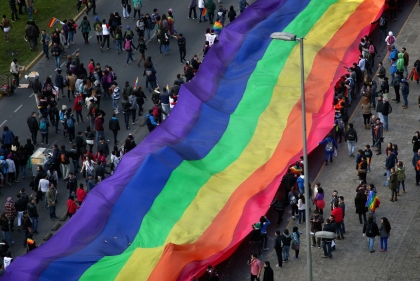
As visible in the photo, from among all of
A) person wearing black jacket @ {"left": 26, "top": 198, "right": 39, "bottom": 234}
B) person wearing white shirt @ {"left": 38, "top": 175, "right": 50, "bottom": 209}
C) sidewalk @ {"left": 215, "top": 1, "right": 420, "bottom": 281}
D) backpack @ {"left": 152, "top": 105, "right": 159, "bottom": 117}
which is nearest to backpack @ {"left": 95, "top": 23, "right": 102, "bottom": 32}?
backpack @ {"left": 152, "top": 105, "right": 159, "bottom": 117}

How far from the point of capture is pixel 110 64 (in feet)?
181

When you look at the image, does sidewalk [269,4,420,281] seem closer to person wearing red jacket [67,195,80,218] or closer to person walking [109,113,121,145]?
person wearing red jacket [67,195,80,218]

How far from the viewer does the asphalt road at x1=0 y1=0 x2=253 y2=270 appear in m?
49.7

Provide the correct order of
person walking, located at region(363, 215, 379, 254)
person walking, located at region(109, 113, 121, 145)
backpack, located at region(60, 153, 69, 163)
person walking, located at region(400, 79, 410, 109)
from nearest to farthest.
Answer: person walking, located at region(363, 215, 379, 254) → backpack, located at region(60, 153, 69, 163) → person walking, located at region(109, 113, 121, 145) → person walking, located at region(400, 79, 410, 109)

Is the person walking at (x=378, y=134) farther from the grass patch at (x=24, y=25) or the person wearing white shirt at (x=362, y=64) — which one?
the grass patch at (x=24, y=25)

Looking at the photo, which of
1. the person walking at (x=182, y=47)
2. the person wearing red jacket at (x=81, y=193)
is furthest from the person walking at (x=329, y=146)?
the person walking at (x=182, y=47)

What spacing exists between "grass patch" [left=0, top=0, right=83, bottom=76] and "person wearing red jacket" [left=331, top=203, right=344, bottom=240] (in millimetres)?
21162

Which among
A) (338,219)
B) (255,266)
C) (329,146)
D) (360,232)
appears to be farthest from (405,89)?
(255,266)

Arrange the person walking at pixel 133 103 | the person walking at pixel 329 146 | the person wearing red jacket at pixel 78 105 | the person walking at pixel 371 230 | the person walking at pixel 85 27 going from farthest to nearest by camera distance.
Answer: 1. the person walking at pixel 85 27
2. the person walking at pixel 133 103
3. the person wearing red jacket at pixel 78 105
4. the person walking at pixel 329 146
5. the person walking at pixel 371 230

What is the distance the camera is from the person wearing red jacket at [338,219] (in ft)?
132

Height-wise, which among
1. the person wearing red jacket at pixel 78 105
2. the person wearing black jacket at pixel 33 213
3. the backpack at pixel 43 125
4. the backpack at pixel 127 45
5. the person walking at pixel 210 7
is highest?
the person walking at pixel 210 7

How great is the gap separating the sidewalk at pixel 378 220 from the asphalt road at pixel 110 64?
9.16 metres

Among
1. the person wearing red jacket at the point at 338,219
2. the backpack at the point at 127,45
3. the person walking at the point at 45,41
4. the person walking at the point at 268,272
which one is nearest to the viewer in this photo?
the person walking at the point at 268,272

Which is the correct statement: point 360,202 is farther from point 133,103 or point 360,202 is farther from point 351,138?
point 133,103
